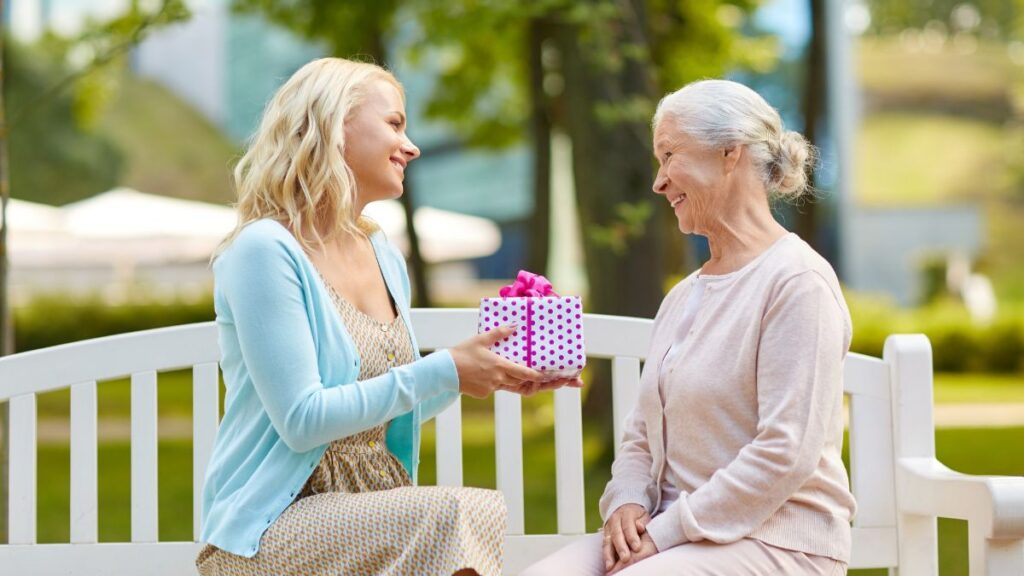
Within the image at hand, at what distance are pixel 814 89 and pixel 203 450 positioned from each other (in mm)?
9240

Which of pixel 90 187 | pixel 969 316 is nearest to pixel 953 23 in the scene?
pixel 969 316

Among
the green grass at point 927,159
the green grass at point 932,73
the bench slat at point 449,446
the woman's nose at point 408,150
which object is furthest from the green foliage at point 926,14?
the woman's nose at point 408,150

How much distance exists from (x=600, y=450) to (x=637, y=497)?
4.96 m

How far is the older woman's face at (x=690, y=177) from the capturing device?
2.82 meters

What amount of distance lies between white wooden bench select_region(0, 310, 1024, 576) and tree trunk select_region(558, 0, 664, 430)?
425 centimetres

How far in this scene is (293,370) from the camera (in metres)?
2.50

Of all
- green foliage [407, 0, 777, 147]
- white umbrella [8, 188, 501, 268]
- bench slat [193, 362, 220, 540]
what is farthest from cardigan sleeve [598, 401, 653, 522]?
white umbrella [8, 188, 501, 268]

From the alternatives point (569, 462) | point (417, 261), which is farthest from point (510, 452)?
point (417, 261)

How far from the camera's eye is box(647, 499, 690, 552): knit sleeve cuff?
2684 millimetres

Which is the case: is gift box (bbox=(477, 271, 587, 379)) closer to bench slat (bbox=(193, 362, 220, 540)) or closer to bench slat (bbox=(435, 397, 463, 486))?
bench slat (bbox=(435, 397, 463, 486))

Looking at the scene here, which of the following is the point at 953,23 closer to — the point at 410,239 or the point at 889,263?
the point at 889,263

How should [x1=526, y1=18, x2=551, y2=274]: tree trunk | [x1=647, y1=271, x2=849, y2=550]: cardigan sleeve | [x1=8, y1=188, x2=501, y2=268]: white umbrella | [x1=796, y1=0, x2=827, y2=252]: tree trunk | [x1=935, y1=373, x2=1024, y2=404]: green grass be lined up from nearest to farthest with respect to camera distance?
[x1=647, y1=271, x2=849, y2=550]: cardigan sleeve < [x1=796, y1=0, x2=827, y2=252]: tree trunk < [x1=526, y1=18, x2=551, y2=274]: tree trunk < [x1=935, y1=373, x2=1024, y2=404]: green grass < [x1=8, y1=188, x2=501, y2=268]: white umbrella

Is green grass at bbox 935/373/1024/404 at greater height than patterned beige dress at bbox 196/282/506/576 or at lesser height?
lesser

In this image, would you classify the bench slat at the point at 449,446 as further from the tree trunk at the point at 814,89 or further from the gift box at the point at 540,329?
the tree trunk at the point at 814,89
